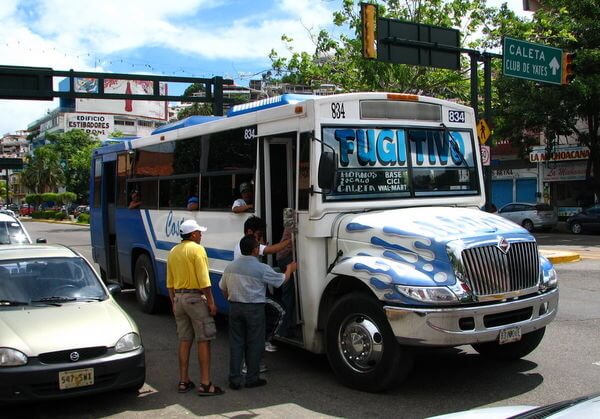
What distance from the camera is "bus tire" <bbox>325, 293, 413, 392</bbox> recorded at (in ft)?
18.1

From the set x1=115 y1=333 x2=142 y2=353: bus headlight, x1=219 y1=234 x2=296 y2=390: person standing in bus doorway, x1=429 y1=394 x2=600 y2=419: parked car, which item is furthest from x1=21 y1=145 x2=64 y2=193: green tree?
x1=429 y1=394 x2=600 y2=419: parked car

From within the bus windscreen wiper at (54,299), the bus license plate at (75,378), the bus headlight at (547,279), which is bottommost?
the bus license plate at (75,378)

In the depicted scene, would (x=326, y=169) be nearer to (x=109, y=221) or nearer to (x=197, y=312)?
(x=197, y=312)

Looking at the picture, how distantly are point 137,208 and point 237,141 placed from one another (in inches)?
129

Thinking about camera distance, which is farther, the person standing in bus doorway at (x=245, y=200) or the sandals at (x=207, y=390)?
the person standing in bus doorway at (x=245, y=200)

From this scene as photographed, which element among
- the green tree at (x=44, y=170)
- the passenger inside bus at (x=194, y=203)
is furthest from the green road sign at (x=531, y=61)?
the green tree at (x=44, y=170)

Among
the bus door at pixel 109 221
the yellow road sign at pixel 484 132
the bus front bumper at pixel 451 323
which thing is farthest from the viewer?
the yellow road sign at pixel 484 132

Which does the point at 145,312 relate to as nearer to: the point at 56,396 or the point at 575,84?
the point at 56,396

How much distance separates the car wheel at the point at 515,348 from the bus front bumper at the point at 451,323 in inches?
32.9

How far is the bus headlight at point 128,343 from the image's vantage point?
18.4 feet

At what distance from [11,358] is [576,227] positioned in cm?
2732

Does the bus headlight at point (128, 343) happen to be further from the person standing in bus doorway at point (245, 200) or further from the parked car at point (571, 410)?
the parked car at point (571, 410)

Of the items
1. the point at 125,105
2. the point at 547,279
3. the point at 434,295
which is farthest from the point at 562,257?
the point at 125,105

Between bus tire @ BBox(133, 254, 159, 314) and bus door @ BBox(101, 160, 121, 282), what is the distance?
1.33m
